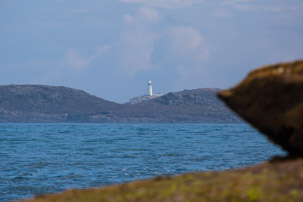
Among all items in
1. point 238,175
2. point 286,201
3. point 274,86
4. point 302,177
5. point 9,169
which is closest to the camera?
point 286,201

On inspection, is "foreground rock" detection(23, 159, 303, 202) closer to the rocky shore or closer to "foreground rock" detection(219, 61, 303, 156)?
the rocky shore

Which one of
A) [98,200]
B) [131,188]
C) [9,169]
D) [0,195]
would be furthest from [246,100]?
[9,169]

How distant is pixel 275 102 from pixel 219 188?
2.43 metres

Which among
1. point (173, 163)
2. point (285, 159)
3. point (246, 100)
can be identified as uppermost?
point (246, 100)

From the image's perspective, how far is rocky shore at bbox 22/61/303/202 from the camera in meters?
8.25

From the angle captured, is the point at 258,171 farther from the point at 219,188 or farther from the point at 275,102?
the point at 275,102

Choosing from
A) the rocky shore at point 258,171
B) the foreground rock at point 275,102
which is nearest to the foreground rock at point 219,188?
the rocky shore at point 258,171

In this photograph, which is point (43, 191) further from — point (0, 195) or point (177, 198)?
point (177, 198)

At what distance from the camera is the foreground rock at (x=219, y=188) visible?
811cm

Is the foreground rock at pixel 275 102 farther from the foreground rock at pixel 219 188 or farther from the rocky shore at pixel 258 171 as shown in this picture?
the foreground rock at pixel 219 188

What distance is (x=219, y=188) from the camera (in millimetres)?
8492

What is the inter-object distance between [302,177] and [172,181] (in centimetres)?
242

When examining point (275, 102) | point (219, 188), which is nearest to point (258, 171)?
point (219, 188)

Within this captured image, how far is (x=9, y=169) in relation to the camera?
4097 cm
